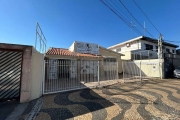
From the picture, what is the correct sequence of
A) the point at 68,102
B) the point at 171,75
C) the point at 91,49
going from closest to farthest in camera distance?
the point at 68,102 → the point at 171,75 → the point at 91,49

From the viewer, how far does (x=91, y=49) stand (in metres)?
14.3

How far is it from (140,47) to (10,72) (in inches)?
768

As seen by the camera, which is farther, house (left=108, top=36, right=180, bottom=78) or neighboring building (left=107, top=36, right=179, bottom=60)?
neighboring building (left=107, top=36, right=179, bottom=60)

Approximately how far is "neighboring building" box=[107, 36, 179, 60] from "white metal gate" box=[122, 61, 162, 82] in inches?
62.9

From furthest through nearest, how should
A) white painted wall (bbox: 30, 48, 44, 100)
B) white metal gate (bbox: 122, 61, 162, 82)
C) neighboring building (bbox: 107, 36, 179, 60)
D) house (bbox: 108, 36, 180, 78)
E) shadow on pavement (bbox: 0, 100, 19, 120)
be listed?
neighboring building (bbox: 107, 36, 179, 60) < house (bbox: 108, 36, 180, 78) < white metal gate (bbox: 122, 61, 162, 82) < white painted wall (bbox: 30, 48, 44, 100) < shadow on pavement (bbox: 0, 100, 19, 120)

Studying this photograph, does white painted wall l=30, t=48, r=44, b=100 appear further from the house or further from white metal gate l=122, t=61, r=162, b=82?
the house

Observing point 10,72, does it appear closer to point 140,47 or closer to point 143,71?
point 143,71

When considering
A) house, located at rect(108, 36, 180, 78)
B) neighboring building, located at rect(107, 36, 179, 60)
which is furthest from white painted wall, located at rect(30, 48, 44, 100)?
neighboring building, located at rect(107, 36, 179, 60)

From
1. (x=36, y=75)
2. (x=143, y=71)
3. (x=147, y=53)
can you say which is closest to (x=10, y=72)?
(x=36, y=75)

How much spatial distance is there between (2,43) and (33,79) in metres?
2.14

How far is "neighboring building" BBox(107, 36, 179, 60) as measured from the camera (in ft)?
51.1

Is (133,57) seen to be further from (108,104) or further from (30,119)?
(30,119)

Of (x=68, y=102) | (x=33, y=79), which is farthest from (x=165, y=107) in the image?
(x=33, y=79)

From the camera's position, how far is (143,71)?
579 inches
